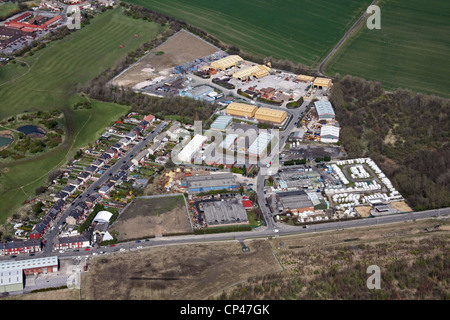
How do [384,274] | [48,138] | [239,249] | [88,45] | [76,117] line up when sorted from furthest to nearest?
[88,45]
[76,117]
[48,138]
[239,249]
[384,274]

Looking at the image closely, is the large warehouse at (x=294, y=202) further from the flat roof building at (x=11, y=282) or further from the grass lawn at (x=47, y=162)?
the grass lawn at (x=47, y=162)

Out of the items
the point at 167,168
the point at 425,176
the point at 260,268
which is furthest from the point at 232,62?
the point at 260,268

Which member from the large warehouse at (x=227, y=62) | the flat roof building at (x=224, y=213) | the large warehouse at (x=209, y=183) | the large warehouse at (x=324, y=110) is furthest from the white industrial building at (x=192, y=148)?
the large warehouse at (x=227, y=62)

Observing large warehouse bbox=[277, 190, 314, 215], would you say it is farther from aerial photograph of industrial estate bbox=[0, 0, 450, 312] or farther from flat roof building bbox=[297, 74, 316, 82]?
flat roof building bbox=[297, 74, 316, 82]

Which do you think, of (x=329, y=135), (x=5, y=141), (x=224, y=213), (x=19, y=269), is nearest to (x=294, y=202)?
(x=224, y=213)

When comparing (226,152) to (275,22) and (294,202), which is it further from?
(275,22)

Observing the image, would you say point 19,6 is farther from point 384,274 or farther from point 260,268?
point 384,274
